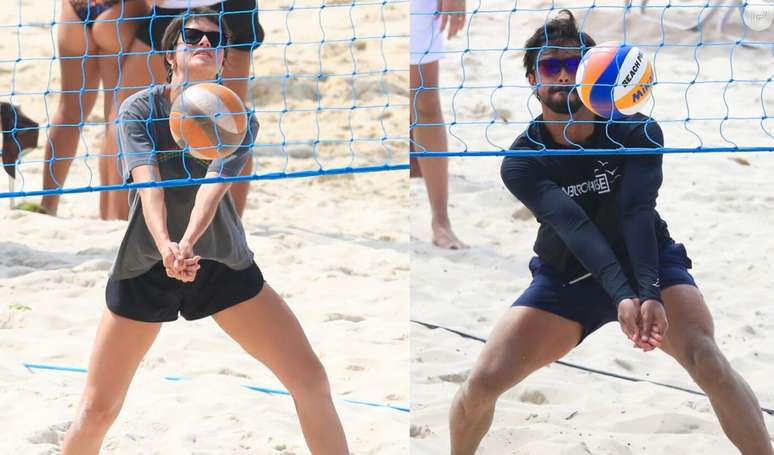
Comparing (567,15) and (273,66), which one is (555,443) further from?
(273,66)

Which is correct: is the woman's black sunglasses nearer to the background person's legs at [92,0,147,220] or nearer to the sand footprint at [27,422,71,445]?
the sand footprint at [27,422,71,445]

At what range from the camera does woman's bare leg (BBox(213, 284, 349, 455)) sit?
9.53 feet

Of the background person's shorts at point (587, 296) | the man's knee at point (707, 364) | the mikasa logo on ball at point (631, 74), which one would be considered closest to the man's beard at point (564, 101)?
the mikasa logo on ball at point (631, 74)

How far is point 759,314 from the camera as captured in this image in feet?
15.5

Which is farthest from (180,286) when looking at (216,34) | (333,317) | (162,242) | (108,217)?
(108,217)

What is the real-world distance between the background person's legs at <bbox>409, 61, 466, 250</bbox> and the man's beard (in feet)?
7.24

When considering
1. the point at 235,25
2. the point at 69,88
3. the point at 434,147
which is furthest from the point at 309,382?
the point at 69,88

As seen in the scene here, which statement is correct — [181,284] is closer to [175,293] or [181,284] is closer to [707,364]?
[175,293]

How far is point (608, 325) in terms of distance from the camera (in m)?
4.79

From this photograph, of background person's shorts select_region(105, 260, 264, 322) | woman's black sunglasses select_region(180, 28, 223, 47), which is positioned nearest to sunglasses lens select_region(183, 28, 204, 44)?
woman's black sunglasses select_region(180, 28, 223, 47)

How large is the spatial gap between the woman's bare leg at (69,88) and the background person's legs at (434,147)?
5.03ft

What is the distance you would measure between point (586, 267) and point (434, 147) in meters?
→ 2.51

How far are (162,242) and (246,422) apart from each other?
1.18 m

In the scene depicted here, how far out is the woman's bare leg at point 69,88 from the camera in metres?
5.36
